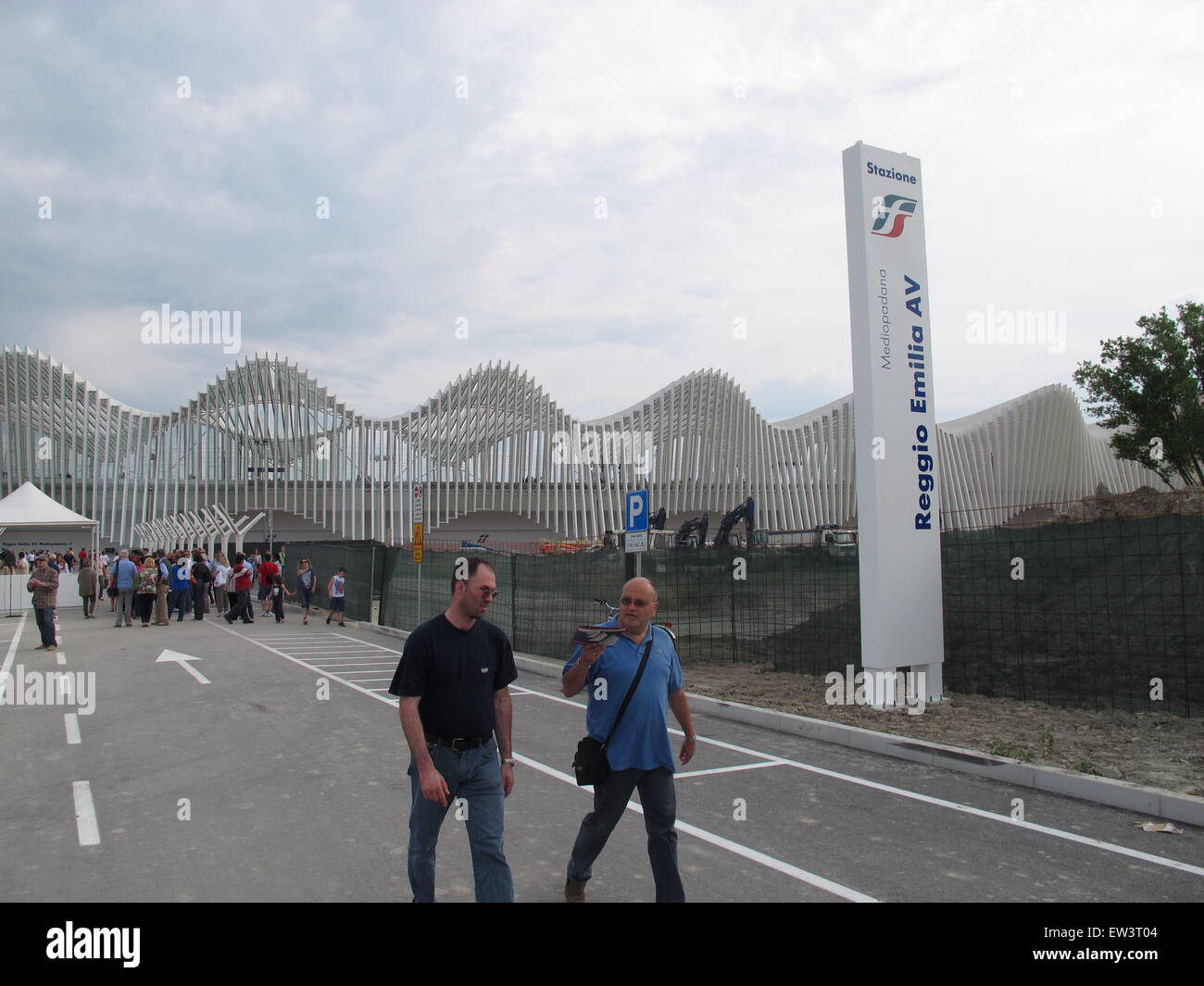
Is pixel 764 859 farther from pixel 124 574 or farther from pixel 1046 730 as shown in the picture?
pixel 124 574

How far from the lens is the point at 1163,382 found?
1467 inches

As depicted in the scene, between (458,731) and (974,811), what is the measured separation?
168 inches

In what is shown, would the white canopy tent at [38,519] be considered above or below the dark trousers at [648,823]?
above

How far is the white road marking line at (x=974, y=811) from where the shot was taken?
539cm

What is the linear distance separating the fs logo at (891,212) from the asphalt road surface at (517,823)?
5.99 m

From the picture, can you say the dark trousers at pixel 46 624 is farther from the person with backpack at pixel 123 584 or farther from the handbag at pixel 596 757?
the handbag at pixel 596 757

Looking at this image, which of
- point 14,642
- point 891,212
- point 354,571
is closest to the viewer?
point 891,212

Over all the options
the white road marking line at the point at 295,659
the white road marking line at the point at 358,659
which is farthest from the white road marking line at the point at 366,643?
the white road marking line at the point at 295,659

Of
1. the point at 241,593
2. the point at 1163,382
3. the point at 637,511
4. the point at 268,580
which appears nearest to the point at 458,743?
the point at 637,511

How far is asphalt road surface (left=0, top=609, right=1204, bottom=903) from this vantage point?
4.88 m

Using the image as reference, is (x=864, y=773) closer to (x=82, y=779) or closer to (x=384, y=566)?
(x=82, y=779)

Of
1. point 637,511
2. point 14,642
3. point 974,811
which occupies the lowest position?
point 974,811

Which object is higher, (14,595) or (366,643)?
(14,595)

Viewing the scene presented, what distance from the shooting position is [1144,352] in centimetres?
3762
